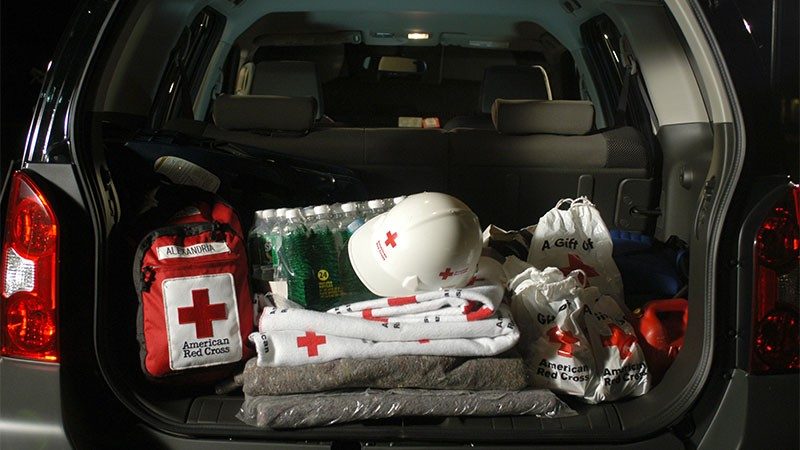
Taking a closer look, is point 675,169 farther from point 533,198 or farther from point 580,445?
point 580,445

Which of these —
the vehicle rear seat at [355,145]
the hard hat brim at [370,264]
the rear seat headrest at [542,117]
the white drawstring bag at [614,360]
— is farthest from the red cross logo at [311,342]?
the rear seat headrest at [542,117]

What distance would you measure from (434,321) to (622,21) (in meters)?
1.71

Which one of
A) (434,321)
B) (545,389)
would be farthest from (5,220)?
(545,389)

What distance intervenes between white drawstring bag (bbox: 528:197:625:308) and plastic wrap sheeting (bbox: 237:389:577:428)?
Answer: 576 millimetres

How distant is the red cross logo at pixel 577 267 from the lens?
2173 millimetres

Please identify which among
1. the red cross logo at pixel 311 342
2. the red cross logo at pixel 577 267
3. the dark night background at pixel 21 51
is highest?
the dark night background at pixel 21 51

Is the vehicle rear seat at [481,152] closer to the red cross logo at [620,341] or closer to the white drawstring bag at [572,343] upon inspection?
the white drawstring bag at [572,343]

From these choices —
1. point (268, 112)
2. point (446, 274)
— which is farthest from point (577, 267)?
point (268, 112)

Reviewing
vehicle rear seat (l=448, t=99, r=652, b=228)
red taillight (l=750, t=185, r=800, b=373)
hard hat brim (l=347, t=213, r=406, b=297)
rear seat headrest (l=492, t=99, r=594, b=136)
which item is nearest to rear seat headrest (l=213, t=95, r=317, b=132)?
vehicle rear seat (l=448, t=99, r=652, b=228)

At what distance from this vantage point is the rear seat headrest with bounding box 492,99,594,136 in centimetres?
274

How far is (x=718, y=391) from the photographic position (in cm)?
166

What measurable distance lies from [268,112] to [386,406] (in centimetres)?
145

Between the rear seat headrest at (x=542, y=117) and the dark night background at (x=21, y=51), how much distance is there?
16.1 ft

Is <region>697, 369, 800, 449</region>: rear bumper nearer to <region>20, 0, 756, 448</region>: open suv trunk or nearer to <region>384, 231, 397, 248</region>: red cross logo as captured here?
<region>20, 0, 756, 448</region>: open suv trunk
